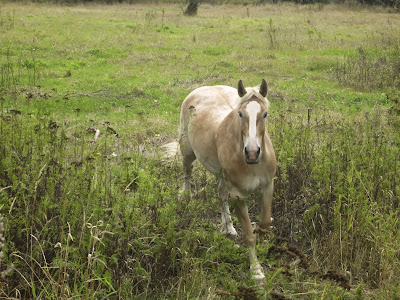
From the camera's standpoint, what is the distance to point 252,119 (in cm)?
433

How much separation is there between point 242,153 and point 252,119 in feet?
1.75

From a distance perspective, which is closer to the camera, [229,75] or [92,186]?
[92,186]

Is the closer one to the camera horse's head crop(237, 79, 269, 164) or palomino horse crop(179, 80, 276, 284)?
horse's head crop(237, 79, 269, 164)

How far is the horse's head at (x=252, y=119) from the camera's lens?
13.7 feet

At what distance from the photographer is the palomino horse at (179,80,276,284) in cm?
435

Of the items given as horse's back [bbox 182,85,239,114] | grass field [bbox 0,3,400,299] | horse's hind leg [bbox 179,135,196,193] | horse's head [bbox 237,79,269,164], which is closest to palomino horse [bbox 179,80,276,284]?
horse's head [bbox 237,79,269,164]

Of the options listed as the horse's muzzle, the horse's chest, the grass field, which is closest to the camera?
the grass field

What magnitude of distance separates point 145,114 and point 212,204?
6.16 m

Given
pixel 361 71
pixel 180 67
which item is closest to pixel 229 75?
pixel 180 67

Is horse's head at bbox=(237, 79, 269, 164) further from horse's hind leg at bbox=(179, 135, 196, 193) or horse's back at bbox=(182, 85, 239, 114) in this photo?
horse's hind leg at bbox=(179, 135, 196, 193)

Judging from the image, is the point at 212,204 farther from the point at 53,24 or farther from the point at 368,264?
the point at 53,24

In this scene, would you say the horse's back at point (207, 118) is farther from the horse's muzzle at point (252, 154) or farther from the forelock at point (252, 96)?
the horse's muzzle at point (252, 154)

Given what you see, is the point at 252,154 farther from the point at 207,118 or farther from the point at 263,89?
the point at 207,118

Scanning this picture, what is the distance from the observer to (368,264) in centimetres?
434
